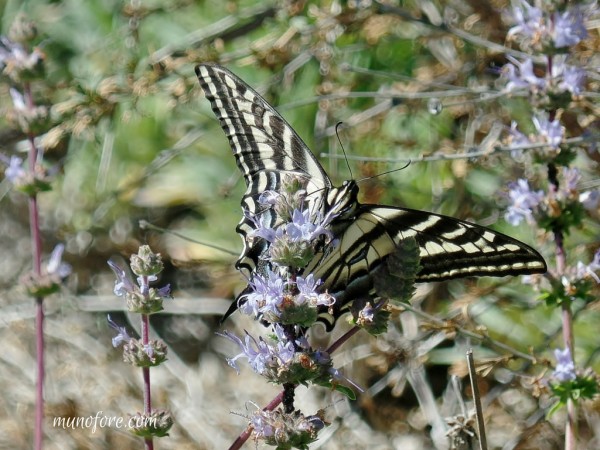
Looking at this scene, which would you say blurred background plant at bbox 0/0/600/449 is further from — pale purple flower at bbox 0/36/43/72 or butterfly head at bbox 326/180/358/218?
pale purple flower at bbox 0/36/43/72

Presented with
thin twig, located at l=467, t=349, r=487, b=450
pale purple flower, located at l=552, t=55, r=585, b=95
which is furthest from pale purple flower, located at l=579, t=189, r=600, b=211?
thin twig, located at l=467, t=349, r=487, b=450

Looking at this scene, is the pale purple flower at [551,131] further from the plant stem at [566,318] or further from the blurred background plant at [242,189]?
the blurred background plant at [242,189]

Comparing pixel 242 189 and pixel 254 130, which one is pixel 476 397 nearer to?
pixel 254 130

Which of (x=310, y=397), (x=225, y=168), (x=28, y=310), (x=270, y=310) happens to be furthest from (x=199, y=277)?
(x=270, y=310)

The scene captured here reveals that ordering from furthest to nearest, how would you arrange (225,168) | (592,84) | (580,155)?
1. (225,168)
2. (580,155)
3. (592,84)

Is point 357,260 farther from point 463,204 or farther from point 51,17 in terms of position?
point 51,17

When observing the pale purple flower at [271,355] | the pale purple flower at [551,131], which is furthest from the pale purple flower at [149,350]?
the pale purple flower at [551,131]

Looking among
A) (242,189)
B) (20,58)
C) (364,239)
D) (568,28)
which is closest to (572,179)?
(568,28)
